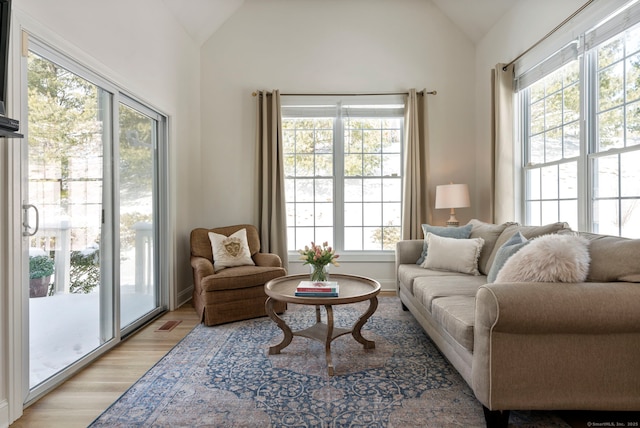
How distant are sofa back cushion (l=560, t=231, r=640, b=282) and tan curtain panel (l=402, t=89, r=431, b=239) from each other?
94.3 inches

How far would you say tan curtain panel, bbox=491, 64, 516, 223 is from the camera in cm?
360

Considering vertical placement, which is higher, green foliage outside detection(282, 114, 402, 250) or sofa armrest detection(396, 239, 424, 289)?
green foliage outside detection(282, 114, 402, 250)

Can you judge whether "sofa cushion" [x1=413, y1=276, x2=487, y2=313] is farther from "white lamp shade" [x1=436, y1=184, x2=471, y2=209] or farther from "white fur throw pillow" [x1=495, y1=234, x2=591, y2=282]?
"white lamp shade" [x1=436, y1=184, x2=471, y2=209]

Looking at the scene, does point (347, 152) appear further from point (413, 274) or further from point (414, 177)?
point (413, 274)

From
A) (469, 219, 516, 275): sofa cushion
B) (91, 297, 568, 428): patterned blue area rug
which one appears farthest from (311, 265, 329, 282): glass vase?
(469, 219, 516, 275): sofa cushion

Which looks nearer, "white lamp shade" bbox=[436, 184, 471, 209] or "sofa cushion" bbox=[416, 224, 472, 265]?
"sofa cushion" bbox=[416, 224, 472, 265]

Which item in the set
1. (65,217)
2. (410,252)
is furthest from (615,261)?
(65,217)

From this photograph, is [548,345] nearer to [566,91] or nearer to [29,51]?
[566,91]

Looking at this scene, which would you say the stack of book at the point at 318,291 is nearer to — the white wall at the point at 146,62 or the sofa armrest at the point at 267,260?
the sofa armrest at the point at 267,260

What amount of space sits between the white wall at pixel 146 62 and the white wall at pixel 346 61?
0.43m

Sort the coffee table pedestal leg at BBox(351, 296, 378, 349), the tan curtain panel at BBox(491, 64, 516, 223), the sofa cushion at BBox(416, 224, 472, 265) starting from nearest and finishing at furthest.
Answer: the coffee table pedestal leg at BBox(351, 296, 378, 349) → the sofa cushion at BBox(416, 224, 472, 265) → the tan curtain panel at BBox(491, 64, 516, 223)

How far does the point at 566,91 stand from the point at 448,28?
76.6 inches

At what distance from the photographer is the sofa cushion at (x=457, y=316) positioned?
1.80 metres

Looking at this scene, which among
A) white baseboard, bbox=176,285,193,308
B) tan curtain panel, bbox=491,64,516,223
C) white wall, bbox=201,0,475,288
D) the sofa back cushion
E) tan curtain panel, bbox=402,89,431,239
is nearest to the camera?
the sofa back cushion
